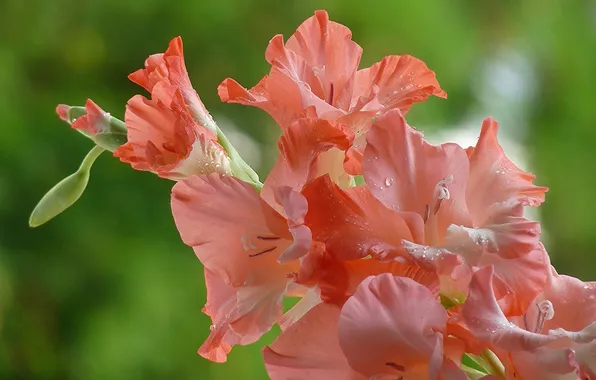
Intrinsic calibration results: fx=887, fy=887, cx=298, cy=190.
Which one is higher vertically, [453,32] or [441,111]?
[453,32]

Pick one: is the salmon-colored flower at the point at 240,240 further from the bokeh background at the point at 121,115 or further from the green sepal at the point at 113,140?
the bokeh background at the point at 121,115

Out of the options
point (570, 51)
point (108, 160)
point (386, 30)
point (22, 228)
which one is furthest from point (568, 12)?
point (22, 228)

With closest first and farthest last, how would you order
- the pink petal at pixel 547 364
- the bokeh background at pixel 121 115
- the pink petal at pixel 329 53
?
the pink petal at pixel 547 364, the pink petal at pixel 329 53, the bokeh background at pixel 121 115

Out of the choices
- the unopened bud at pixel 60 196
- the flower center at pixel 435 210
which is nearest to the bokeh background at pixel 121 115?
the unopened bud at pixel 60 196

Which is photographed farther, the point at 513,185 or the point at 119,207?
the point at 119,207

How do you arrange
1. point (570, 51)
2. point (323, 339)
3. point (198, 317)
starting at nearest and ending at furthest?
point (323, 339), point (198, 317), point (570, 51)

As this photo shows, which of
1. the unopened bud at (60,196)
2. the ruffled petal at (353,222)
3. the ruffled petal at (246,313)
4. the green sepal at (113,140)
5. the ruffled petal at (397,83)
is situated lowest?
the unopened bud at (60,196)

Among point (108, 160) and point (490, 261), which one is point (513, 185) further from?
point (108, 160)

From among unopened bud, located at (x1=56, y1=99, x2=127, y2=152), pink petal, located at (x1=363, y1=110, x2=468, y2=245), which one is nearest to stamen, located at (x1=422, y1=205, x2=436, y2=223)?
pink petal, located at (x1=363, y1=110, x2=468, y2=245)
